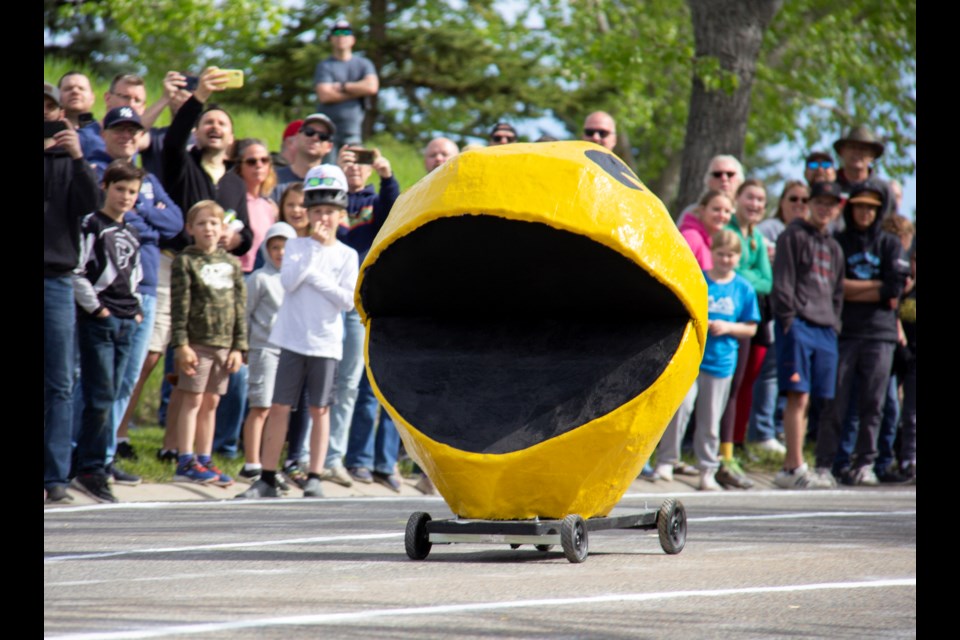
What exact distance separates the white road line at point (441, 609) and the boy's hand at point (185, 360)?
5.72 meters

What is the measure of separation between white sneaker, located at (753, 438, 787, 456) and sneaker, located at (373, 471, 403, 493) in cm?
452

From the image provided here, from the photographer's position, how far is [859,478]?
13719 mm

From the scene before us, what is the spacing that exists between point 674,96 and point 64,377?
30435 mm

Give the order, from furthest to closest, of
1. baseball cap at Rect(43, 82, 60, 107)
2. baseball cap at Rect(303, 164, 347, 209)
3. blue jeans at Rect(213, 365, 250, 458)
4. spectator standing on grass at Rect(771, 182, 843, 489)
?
spectator standing on grass at Rect(771, 182, 843, 489), blue jeans at Rect(213, 365, 250, 458), baseball cap at Rect(303, 164, 347, 209), baseball cap at Rect(43, 82, 60, 107)

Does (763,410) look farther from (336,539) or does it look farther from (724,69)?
(336,539)

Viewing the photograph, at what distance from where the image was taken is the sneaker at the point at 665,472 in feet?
41.7

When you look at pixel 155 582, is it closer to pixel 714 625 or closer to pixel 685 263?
pixel 714 625

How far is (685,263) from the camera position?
7.27 m

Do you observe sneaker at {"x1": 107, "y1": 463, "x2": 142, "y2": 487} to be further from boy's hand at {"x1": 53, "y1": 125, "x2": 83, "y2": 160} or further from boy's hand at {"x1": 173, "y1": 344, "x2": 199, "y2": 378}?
boy's hand at {"x1": 53, "y1": 125, "x2": 83, "y2": 160}

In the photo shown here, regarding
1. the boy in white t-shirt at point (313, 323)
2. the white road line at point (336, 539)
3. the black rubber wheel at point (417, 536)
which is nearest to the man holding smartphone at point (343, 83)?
the boy in white t-shirt at point (313, 323)

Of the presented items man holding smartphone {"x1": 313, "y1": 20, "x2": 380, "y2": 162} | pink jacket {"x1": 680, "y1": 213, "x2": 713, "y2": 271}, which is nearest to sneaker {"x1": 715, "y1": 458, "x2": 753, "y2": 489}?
pink jacket {"x1": 680, "y1": 213, "x2": 713, "y2": 271}

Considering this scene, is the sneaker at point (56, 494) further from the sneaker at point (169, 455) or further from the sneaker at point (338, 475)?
the sneaker at point (338, 475)

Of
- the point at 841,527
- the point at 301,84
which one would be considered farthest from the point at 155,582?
the point at 301,84

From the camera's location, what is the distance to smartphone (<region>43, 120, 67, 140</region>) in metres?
9.98
